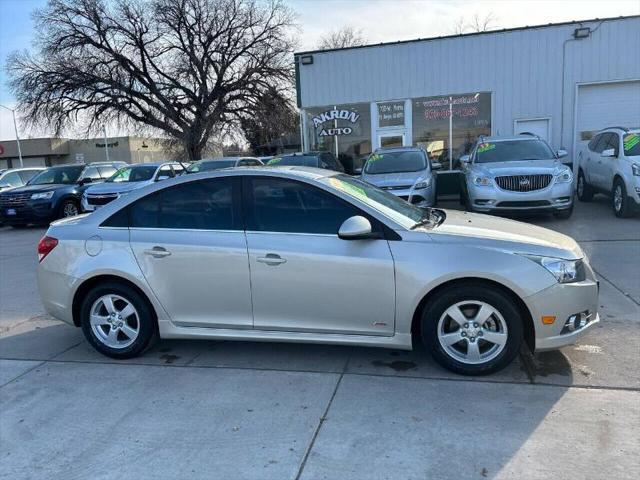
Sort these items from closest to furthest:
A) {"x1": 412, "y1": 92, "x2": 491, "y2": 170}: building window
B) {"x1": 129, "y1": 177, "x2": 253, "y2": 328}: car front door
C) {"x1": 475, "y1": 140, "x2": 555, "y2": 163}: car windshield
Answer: {"x1": 129, "y1": 177, "x2": 253, "y2": 328}: car front door → {"x1": 475, "y1": 140, "x2": 555, "y2": 163}: car windshield → {"x1": 412, "y1": 92, "x2": 491, "y2": 170}: building window

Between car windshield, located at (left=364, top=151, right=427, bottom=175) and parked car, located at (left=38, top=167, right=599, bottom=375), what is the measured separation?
7.16m

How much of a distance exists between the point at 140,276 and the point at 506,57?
46.0 ft

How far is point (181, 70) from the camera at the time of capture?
35531mm

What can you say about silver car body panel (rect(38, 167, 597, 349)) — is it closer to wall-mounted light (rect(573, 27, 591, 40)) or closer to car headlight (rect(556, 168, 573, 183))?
car headlight (rect(556, 168, 573, 183))

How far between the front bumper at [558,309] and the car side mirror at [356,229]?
1206 millimetres

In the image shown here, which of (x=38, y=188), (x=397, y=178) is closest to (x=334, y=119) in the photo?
(x=397, y=178)

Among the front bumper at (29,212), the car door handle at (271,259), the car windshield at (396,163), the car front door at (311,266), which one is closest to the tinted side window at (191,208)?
the car front door at (311,266)

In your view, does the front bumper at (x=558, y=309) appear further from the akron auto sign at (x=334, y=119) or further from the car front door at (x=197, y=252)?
the akron auto sign at (x=334, y=119)

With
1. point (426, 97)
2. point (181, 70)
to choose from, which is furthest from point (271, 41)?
point (426, 97)

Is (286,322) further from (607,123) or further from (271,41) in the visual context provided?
(271,41)

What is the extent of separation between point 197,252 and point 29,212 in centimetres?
1230

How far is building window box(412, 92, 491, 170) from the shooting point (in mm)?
16031

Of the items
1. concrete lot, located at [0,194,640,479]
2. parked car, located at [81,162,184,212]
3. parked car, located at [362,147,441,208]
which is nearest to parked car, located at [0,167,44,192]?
parked car, located at [81,162,184,212]

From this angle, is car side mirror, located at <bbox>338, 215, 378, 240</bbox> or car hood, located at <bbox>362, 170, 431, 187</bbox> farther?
car hood, located at <bbox>362, 170, 431, 187</bbox>
